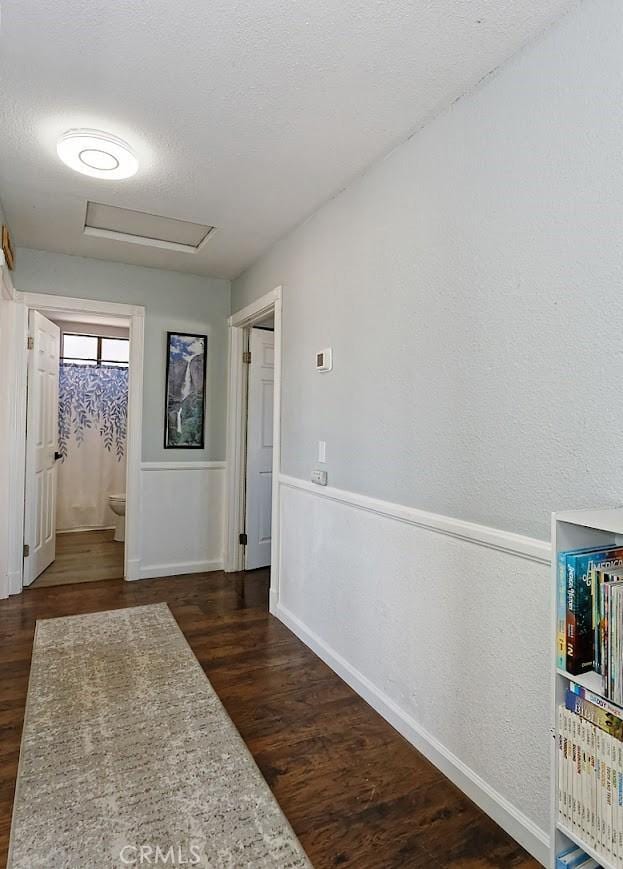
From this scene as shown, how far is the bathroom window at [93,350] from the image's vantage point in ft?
19.1

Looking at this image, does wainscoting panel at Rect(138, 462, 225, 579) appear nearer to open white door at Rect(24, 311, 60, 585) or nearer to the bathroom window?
open white door at Rect(24, 311, 60, 585)

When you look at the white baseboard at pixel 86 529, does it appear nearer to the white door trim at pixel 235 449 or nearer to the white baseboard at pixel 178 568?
the white baseboard at pixel 178 568

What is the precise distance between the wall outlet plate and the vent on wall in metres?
1.17

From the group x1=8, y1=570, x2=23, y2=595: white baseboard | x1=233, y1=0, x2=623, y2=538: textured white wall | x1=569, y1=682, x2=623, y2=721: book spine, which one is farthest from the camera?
x1=8, y1=570, x2=23, y2=595: white baseboard

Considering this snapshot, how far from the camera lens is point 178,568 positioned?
416 centimetres

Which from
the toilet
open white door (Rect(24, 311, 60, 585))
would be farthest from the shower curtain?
open white door (Rect(24, 311, 60, 585))

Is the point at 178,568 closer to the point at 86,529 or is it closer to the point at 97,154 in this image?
the point at 86,529

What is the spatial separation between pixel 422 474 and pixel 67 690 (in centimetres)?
188

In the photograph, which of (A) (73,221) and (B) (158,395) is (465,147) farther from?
(B) (158,395)

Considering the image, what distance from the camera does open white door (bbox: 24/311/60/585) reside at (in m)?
3.79

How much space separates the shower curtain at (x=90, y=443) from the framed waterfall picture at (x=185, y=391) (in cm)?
224

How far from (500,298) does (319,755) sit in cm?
176

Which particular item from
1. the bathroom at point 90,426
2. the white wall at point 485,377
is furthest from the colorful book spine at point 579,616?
the bathroom at point 90,426

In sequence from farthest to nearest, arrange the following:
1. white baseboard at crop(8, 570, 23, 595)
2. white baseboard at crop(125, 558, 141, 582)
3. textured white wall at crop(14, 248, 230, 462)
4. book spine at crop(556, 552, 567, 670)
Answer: white baseboard at crop(125, 558, 141, 582) < textured white wall at crop(14, 248, 230, 462) < white baseboard at crop(8, 570, 23, 595) < book spine at crop(556, 552, 567, 670)
